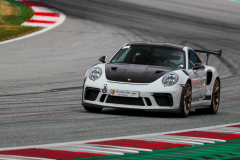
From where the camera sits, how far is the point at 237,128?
7.72 metres

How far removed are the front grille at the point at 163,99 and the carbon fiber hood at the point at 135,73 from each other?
0.25 m

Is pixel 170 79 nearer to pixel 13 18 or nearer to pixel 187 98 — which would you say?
pixel 187 98

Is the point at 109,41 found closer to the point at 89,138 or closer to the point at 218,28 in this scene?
the point at 218,28

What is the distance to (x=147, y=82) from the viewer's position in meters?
8.49

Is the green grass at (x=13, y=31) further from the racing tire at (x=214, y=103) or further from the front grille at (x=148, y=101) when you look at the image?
the front grille at (x=148, y=101)

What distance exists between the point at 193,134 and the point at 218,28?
1768 centimetres

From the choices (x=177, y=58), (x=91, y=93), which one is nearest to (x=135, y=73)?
(x=91, y=93)

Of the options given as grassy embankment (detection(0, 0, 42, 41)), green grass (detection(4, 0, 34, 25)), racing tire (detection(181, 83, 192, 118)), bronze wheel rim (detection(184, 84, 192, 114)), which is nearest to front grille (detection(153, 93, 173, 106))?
racing tire (detection(181, 83, 192, 118))

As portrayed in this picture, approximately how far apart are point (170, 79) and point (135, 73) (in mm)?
544

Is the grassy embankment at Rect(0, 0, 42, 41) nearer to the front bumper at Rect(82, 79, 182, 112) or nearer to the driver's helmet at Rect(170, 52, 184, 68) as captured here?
the driver's helmet at Rect(170, 52, 184, 68)

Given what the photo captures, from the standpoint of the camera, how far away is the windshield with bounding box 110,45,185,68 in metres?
9.34

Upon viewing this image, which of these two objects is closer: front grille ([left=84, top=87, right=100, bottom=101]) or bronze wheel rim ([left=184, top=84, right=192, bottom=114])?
front grille ([left=84, top=87, right=100, bottom=101])

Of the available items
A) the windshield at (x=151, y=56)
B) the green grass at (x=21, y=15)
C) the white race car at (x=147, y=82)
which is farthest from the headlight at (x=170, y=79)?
the green grass at (x=21, y=15)

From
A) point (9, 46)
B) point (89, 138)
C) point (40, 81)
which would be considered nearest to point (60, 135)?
point (89, 138)
